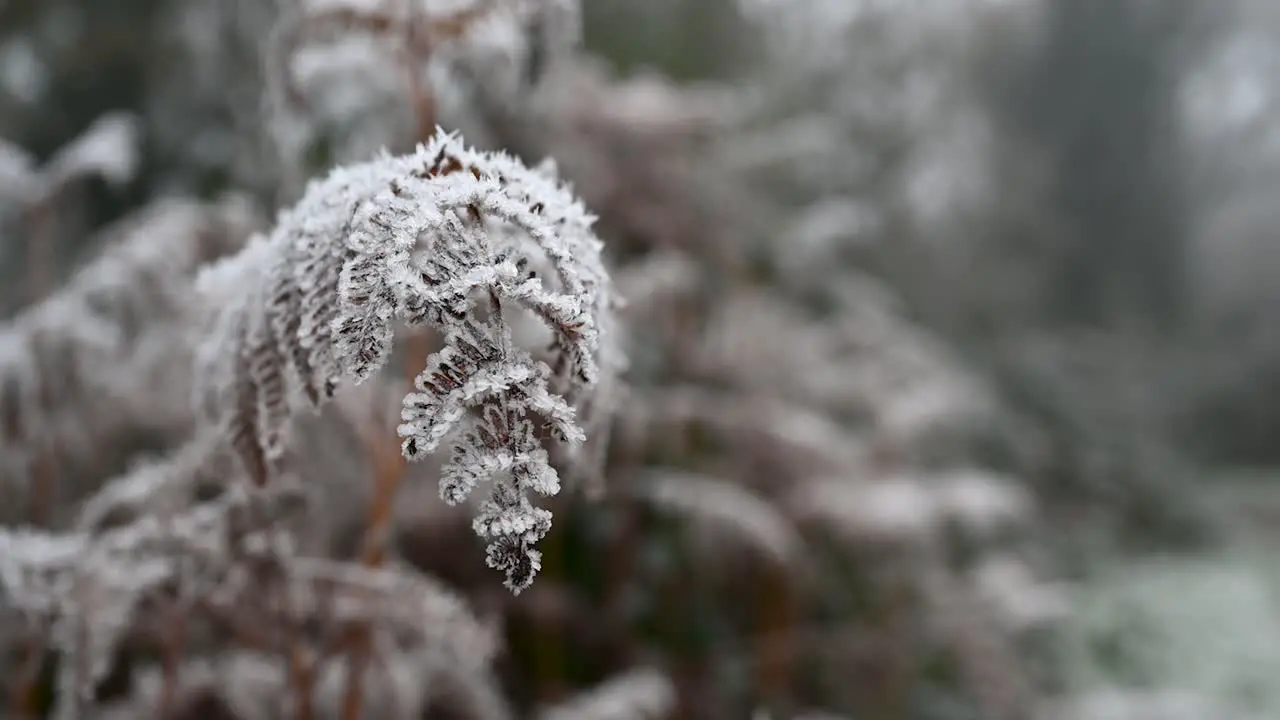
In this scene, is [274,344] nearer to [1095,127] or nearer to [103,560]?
[103,560]

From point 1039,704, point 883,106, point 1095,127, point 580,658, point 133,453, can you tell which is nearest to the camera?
point 133,453

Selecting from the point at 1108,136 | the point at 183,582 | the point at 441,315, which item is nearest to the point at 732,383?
the point at 183,582

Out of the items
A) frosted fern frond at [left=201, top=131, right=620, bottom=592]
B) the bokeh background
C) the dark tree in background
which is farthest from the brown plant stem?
the dark tree in background

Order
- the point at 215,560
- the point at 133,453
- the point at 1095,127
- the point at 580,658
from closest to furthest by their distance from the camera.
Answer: the point at 215,560
the point at 133,453
the point at 580,658
the point at 1095,127

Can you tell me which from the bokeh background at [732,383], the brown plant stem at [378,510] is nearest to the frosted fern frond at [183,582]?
the brown plant stem at [378,510]

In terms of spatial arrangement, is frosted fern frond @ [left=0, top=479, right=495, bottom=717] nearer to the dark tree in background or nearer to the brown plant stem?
the brown plant stem

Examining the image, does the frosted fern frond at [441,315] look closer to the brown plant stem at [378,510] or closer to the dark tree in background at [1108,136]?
the brown plant stem at [378,510]

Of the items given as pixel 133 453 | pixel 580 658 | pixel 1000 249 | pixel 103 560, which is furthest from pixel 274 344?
pixel 1000 249
